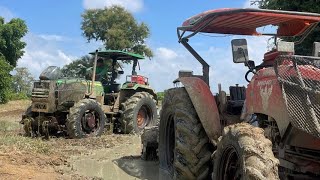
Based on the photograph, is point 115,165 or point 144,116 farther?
point 144,116

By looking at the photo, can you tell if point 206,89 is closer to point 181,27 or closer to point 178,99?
point 178,99

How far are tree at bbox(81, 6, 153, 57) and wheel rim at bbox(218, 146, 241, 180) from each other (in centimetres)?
3714

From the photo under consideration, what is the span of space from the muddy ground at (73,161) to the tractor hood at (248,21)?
9.11 ft

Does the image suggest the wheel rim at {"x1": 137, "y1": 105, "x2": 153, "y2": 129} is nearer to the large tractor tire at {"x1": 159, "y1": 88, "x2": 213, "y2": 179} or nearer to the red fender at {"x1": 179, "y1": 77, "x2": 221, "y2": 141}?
the large tractor tire at {"x1": 159, "y1": 88, "x2": 213, "y2": 179}

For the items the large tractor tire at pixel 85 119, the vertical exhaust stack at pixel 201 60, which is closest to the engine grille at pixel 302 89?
the vertical exhaust stack at pixel 201 60

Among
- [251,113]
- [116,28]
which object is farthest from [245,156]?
[116,28]

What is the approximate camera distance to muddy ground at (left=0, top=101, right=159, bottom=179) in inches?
297

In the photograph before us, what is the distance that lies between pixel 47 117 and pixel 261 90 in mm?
9574

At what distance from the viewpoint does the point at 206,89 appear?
6469mm

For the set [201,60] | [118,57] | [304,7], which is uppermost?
[304,7]

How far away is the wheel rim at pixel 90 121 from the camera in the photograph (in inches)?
515

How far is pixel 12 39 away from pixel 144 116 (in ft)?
94.1

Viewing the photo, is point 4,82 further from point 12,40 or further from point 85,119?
point 85,119

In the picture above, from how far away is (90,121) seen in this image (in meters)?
13.2
